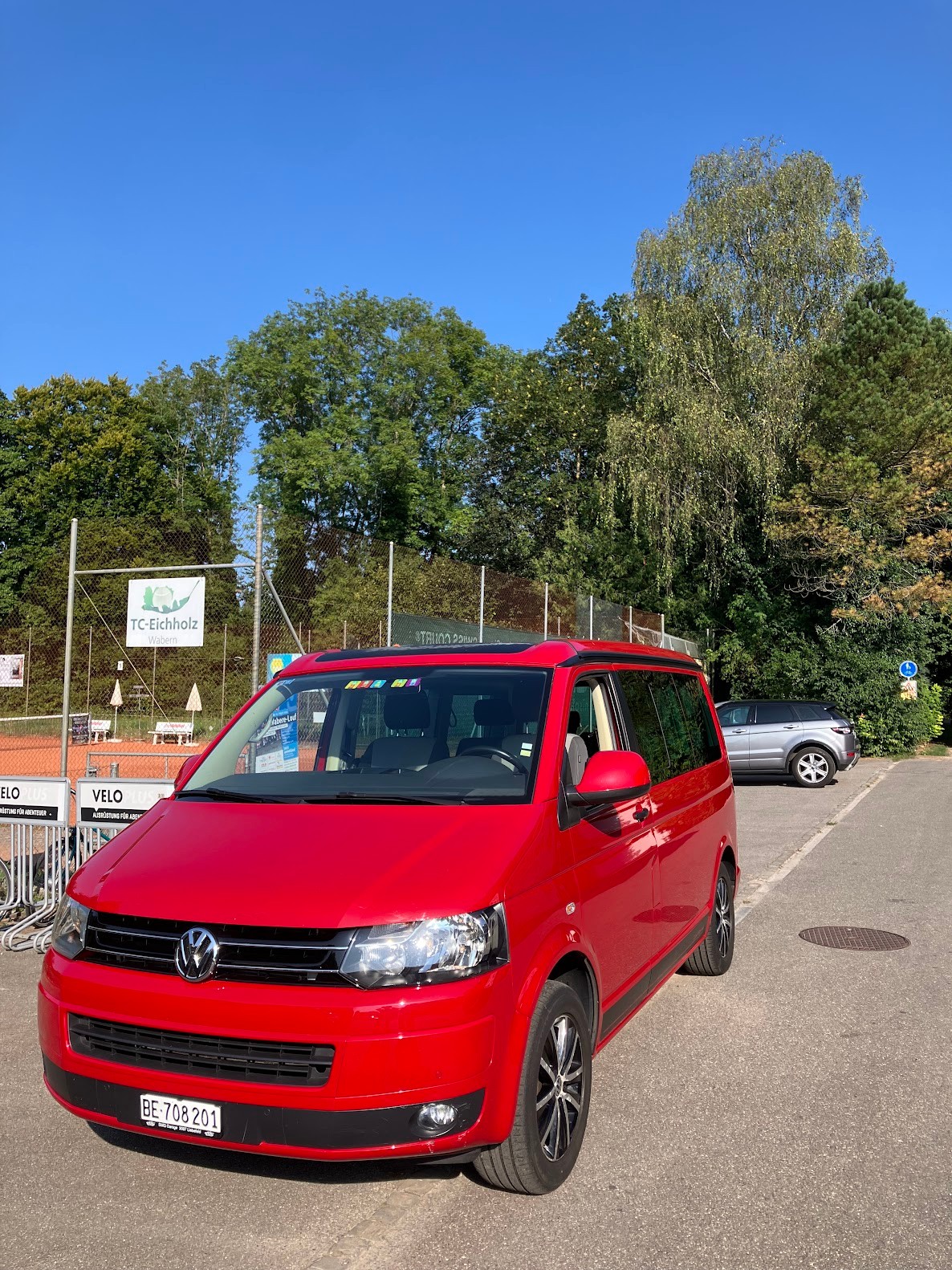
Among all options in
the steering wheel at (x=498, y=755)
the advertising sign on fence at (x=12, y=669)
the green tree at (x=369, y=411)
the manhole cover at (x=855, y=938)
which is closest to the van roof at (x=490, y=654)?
the steering wheel at (x=498, y=755)

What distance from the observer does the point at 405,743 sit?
178 inches

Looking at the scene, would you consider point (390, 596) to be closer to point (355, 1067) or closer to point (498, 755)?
point (498, 755)

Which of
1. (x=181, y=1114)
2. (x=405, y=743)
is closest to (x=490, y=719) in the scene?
(x=405, y=743)

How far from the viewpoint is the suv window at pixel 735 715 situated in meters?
20.9

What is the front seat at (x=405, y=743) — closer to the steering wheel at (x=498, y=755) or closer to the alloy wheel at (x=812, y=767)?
the steering wheel at (x=498, y=755)

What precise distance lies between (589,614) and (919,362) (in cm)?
1286

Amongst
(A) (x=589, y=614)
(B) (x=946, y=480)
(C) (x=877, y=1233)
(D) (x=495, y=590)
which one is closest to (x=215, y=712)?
(D) (x=495, y=590)

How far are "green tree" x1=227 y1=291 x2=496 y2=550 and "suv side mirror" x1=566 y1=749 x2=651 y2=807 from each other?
4317cm

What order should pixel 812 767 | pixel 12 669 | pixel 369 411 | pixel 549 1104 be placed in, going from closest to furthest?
pixel 549 1104, pixel 12 669, pixel 812 767, pixel 369 411

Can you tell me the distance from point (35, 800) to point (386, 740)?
3994 millimetres

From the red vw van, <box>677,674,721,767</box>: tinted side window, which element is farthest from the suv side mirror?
<box>677,674,721,767</box>: tinted side window

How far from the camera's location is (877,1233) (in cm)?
340

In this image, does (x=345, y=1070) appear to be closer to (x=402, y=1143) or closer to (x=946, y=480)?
(x=402, y=1143)

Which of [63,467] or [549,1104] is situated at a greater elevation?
[63,467]
